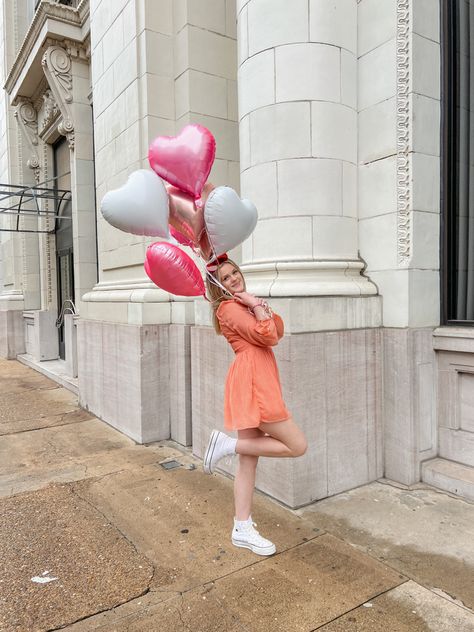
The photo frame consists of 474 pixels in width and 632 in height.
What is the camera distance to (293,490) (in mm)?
3811

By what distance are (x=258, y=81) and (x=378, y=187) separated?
143cm

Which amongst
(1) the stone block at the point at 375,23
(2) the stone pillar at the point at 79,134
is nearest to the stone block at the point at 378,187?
(1) the stone block at the point at 375,23

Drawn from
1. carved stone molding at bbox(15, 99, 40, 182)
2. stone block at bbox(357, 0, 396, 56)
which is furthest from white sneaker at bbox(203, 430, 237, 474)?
carved stone molding at bbox(15, 99, 40, 182)

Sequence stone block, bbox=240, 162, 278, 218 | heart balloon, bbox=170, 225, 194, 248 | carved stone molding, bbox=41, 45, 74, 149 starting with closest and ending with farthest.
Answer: heart balloon, bbox=170, 225, 194, 248, stone block, bbox=240, 162, 278, 218, carved stone molding, bbox=41, 45, 74, 149

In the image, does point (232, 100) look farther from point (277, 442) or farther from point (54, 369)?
point (54, 369)

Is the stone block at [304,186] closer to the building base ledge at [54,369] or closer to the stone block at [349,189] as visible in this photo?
the stone block at [349,189]

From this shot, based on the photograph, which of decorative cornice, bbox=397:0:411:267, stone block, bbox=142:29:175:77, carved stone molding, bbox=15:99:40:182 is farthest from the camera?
carved stone molding, bbox=15:99:40:182

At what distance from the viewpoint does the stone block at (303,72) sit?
4.23 metres

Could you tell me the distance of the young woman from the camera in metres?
2.98

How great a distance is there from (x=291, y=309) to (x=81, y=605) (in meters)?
2.39

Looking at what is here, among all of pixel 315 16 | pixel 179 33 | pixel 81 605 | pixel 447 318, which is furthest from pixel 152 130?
pixel 81 605

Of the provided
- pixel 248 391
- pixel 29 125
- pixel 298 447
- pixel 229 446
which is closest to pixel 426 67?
pixel 248 391

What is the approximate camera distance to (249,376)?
3.01m

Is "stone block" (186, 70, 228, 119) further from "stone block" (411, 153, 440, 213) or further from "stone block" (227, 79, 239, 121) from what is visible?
"stone block" (411, 153, 440, 213)
